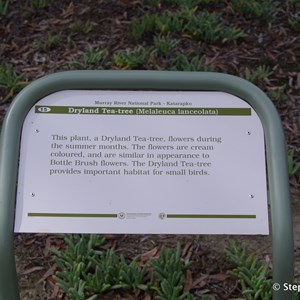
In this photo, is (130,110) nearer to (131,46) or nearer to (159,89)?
(159,89)

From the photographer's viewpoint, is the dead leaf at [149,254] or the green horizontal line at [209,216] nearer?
the green horizontal line at [209,216]

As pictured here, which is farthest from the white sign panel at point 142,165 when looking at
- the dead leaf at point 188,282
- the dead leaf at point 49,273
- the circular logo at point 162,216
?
the dead leaf at point 49,273

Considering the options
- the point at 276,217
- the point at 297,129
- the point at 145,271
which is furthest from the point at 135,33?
the point at 276,217

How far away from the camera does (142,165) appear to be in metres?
1.96

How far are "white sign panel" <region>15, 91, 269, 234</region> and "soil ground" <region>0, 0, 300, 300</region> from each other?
1.42 meters

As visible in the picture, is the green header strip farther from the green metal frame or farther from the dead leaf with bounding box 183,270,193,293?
the dead leaf with bounding box 183,270,193,293

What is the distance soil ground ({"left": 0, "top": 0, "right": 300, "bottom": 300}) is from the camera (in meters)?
3.43

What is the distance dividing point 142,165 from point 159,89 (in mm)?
266

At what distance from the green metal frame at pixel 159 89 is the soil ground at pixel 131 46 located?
1.48m

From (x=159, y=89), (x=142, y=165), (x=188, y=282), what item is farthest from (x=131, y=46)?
(x=142, y=165)

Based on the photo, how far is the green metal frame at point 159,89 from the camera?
183 centimetres

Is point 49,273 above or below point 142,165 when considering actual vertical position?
below

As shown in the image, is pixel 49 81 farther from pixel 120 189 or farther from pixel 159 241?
pixel 159 241

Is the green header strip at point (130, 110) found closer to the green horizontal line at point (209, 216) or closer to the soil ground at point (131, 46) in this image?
the green horizontal line at point (209, 216)
